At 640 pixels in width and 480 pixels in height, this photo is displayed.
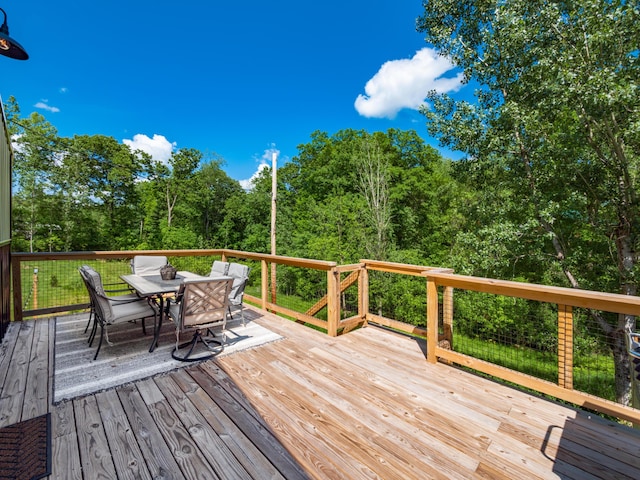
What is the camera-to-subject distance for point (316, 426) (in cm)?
203

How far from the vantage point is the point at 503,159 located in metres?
7.09

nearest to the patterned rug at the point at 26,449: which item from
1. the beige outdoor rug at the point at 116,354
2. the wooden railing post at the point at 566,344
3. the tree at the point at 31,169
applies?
the beige outdoor rug at the point at 116,354

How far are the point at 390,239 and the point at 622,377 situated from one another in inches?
318

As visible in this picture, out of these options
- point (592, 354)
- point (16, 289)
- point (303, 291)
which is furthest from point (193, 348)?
point (592, 354)

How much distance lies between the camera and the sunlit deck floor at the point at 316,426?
5.42 ft

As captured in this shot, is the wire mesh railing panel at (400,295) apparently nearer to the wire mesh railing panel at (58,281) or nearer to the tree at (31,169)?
the wire mesh railing panel at (58,281)

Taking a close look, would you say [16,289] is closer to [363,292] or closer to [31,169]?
[363,292]

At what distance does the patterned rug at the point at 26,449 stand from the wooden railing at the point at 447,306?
109 inches

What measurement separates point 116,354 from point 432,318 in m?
3.45

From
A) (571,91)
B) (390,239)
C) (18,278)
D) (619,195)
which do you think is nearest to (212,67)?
(390,239)

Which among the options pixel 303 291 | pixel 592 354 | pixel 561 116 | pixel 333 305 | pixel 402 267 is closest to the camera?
pixel 402 267

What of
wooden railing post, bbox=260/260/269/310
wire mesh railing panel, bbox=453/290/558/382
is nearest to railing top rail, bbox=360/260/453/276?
wire mesh railing panel, bbox=453/290/558/382

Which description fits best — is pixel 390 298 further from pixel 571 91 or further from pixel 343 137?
pixel 343 137

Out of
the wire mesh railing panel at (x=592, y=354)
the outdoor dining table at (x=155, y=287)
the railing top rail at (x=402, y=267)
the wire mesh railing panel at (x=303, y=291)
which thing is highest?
the railing top rail at (x=402, y=267)
